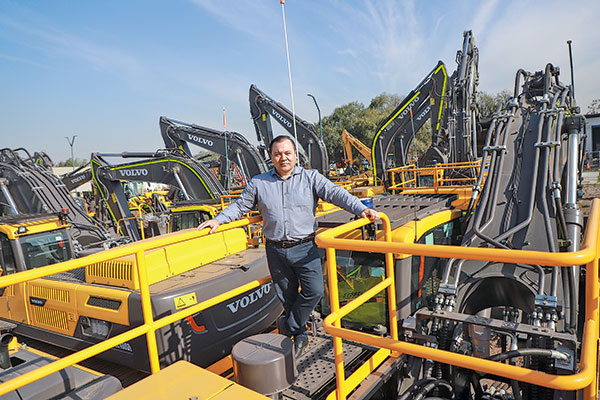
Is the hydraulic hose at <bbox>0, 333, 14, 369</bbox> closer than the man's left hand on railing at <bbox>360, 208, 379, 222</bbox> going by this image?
Yes

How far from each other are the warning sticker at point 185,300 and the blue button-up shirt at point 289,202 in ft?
3.54

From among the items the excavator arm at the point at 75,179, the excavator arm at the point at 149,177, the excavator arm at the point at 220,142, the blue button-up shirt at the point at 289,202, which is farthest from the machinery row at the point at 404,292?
the excavator arm at the point at 75,179

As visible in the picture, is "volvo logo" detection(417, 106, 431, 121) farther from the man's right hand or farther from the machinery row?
the man's right hand

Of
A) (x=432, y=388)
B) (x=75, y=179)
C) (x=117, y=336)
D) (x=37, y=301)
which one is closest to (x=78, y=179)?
(x=75, y=179)

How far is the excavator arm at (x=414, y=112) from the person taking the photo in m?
12.4

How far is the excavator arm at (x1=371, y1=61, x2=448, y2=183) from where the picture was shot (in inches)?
489

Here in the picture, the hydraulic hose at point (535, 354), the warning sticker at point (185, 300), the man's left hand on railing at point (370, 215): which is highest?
the man's left hand on railing at point (370, 215)

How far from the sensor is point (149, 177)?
12.0m

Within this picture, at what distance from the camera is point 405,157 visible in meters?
15.6

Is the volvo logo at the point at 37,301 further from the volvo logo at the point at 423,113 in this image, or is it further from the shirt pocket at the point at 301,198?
the volvo logo at the point at 423,113

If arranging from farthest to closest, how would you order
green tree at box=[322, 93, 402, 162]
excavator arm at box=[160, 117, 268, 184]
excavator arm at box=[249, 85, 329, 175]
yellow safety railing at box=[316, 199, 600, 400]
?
green tree at box=[322, 93, 402, 162] → excavator arm at box=[249, 85, 329, 175] → excavator arm at box=[160, 117, 268, 184] → yellow safety railing at box=[316, 199, 600, 400]

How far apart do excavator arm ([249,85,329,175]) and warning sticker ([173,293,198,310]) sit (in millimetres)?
11914

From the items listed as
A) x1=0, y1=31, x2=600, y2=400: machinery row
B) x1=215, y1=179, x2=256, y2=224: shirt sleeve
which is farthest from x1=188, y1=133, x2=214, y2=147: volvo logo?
x1=215, y1=179, x2=256, y2=224: shirt sleeve

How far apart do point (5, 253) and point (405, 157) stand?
44.8 ft
